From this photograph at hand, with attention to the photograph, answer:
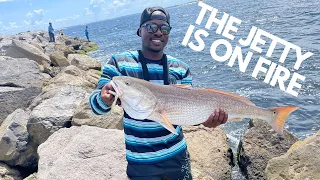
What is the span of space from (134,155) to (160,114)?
0.66 metres

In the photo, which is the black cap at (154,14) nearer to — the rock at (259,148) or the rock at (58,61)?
the rock at (259,148)

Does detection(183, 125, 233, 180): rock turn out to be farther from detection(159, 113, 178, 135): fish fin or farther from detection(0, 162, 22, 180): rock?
detection(0, 162, 22, 180): rock

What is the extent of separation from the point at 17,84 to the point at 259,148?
9.99 m

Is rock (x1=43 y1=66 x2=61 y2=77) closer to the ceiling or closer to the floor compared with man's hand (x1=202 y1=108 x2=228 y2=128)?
closer to the floor

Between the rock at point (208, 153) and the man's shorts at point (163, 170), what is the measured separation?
73.9 inches

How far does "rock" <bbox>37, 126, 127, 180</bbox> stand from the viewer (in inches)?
210

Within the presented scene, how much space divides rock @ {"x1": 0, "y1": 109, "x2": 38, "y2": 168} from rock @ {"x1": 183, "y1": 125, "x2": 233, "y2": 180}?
154 inches

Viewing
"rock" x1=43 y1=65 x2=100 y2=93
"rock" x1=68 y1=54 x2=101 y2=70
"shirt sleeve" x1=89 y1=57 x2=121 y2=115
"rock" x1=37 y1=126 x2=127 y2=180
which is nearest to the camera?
"shirt sleeve" x1=89 y1=57 x2=121 y2=115

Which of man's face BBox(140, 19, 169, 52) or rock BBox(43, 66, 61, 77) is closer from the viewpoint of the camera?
man's face BBox(140, 19, 169, 52)

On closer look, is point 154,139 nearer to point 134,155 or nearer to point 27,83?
point 134,155

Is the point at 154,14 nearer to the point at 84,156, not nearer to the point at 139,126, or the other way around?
the point at 139,126

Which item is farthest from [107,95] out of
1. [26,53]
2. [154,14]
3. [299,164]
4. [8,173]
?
[26,53]

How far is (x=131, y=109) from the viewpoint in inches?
129

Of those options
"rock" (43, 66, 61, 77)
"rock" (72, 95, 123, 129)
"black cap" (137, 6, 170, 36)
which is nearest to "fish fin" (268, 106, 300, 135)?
"black cap" (137, 6, 170, 36)
